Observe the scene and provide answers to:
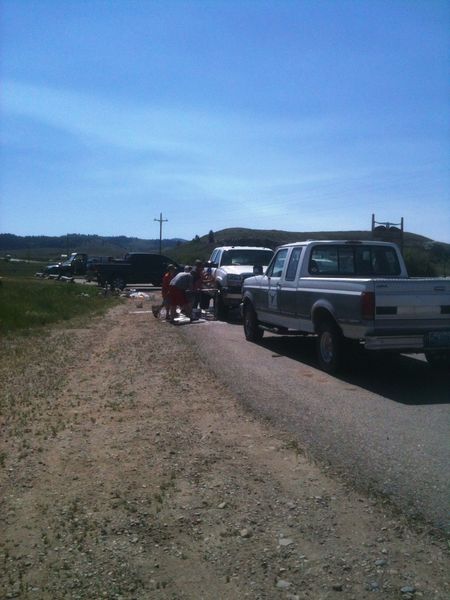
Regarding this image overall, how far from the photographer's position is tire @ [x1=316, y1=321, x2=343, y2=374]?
10.8m

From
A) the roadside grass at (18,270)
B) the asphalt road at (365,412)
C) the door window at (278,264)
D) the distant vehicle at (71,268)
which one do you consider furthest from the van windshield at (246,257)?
the distant vehicle at (71,268)

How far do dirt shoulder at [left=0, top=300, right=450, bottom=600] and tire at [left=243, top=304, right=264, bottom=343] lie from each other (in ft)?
19.8

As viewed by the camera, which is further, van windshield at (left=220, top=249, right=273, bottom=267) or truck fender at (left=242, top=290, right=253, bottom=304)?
van windshield at (left=220, top=249, right=273, bottom=267)

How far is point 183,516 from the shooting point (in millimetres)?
5328

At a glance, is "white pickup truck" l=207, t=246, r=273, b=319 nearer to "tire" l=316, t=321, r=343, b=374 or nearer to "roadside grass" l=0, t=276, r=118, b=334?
"roadside grass" l=0, t=276, r=118, b=334

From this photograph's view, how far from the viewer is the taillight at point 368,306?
9906mm

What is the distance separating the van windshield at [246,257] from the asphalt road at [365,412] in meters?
7.77

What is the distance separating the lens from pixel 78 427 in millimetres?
7914

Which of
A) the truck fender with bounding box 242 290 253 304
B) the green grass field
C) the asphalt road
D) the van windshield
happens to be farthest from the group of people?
the asphalt road

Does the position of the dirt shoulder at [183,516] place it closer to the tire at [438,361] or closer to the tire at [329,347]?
the tire at [329,347]

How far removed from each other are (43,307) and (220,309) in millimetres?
6079

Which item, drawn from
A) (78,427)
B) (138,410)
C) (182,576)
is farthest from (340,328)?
(182,576)

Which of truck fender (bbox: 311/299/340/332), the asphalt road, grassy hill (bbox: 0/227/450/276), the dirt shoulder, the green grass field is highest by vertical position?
grassy hill (bbox: 0/227/450/276)

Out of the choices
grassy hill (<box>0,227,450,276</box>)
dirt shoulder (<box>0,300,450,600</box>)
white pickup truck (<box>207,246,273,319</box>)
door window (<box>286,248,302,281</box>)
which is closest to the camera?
dirt shoulder (<box>0,300,450,600</box>)
